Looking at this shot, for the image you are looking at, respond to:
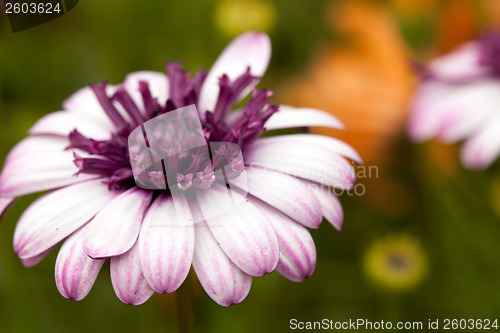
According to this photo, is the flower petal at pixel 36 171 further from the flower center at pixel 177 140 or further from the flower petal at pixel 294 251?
the flower petal at pixel 294 251

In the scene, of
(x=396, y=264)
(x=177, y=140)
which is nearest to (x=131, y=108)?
(x=177, y=140)

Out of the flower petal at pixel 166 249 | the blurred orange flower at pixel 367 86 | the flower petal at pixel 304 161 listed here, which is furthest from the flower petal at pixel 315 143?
the blurred orange flower at pixel 367 86

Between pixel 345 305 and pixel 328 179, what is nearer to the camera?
pixel 328 179

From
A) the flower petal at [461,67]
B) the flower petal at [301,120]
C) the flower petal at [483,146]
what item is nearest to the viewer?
the flower petal at [301,120]

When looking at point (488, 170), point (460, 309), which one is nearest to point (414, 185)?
point (488, 170)

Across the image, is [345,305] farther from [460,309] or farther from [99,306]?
[99,306]

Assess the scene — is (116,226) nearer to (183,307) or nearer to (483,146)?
(183,307)
